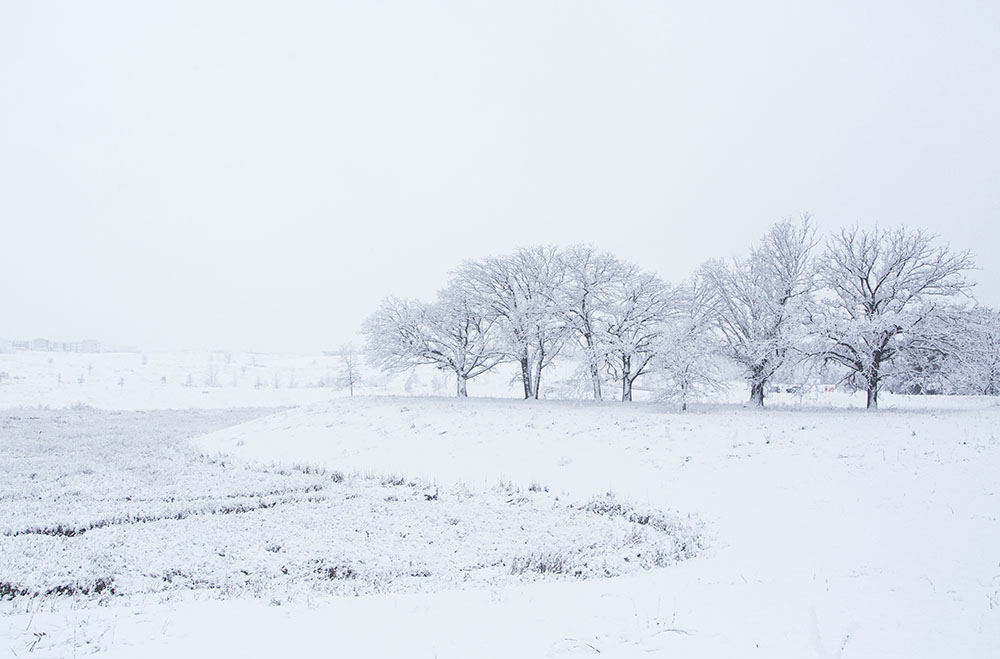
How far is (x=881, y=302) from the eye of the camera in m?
30.3

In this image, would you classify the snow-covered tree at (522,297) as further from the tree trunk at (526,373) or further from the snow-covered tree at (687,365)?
the snow-covered tree at (687,365)

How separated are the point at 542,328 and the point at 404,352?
37.1 ft

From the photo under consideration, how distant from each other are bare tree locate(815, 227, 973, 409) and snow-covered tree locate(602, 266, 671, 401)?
9.89 metres

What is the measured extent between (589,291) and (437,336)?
12.7m

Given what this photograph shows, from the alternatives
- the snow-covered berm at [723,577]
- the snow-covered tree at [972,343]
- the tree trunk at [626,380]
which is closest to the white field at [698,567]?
the snow-covered berm at [723,577]

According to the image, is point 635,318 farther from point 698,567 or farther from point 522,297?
point 698,567

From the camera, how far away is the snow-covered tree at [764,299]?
31141 mm

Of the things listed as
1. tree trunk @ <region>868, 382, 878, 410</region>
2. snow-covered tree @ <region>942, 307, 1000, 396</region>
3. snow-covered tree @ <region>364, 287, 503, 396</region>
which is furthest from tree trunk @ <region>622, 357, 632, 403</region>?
snow-covered tree @ <region>942, 307, 1000, 396</region>

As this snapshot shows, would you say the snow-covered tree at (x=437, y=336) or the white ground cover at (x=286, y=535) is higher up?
the snow-covered tree at (x=437, y=336)

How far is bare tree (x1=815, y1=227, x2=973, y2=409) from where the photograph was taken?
28328 mm

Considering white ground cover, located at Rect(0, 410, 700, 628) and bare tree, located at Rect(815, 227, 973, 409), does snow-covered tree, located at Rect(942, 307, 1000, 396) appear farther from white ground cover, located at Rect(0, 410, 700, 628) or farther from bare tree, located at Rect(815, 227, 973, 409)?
white ground cover, located at Rect(0, 410, 700, 628)

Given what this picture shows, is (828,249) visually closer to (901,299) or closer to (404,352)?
(901,299)

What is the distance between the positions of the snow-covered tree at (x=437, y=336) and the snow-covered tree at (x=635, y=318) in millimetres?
9234

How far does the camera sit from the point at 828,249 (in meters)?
32.4
